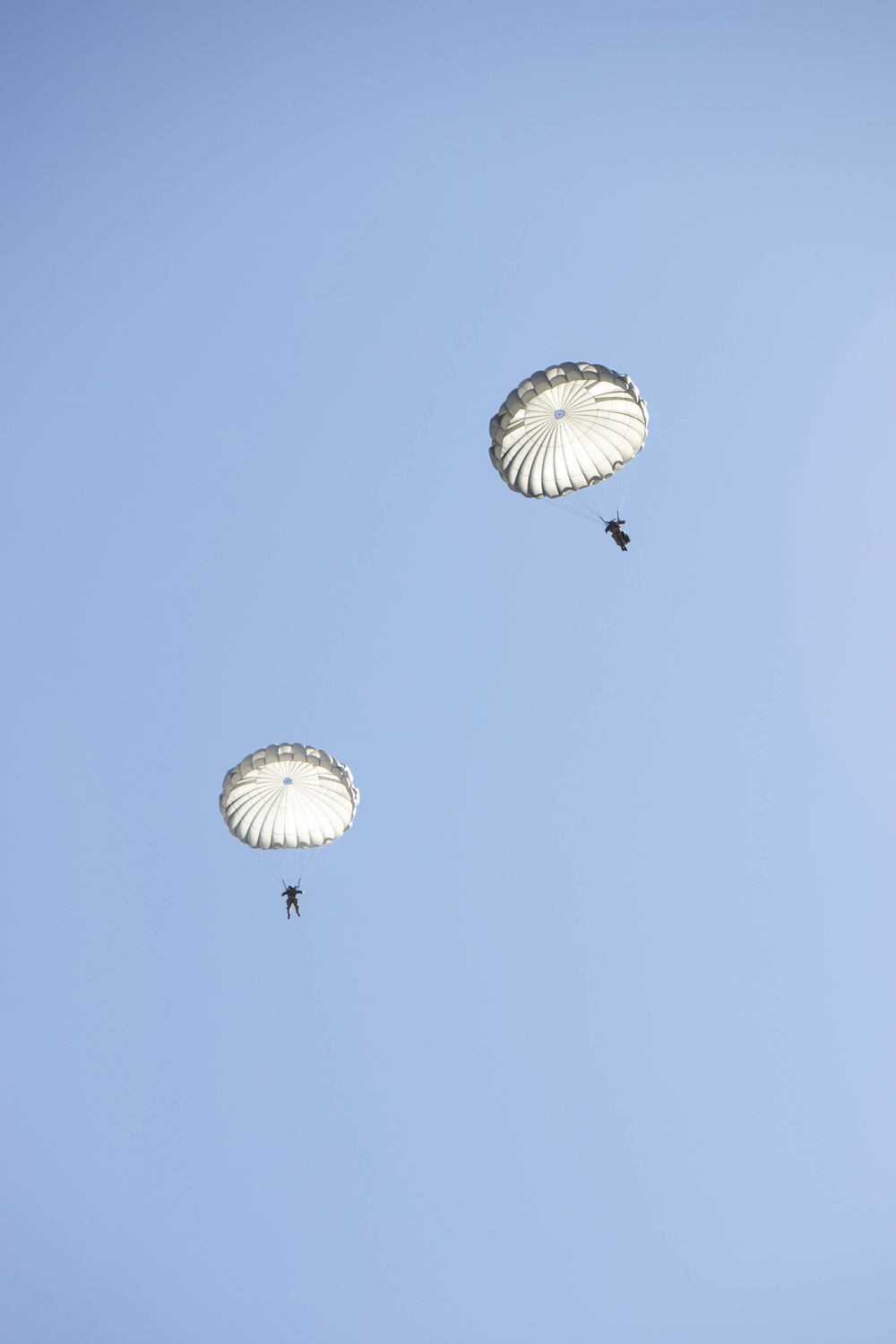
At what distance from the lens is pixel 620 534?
30344mm

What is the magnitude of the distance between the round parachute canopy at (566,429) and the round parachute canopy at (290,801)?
8.99 meters

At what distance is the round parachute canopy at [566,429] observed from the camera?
27.7m

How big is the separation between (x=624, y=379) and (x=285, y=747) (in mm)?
12421

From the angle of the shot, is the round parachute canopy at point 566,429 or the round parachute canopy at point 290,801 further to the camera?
the round parachute canopy at point 290,801

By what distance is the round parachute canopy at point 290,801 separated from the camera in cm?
3048

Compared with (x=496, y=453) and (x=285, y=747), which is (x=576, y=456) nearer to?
(x=496, y=453)

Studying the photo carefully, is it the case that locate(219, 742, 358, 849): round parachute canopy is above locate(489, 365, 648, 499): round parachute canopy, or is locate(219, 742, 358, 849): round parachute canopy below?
below

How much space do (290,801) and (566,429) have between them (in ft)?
40.2

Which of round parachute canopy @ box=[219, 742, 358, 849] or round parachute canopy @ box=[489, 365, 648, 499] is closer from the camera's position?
round parachute canopy @ box=[489, 365, 648, 499]

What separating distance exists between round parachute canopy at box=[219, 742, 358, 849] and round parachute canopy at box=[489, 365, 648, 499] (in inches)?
354

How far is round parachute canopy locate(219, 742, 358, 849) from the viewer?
30484mm

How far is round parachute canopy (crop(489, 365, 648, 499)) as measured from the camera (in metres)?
27.7

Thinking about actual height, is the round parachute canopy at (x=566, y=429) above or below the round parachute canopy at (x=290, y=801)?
above

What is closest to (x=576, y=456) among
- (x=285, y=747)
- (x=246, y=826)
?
(x=285, y=747)
